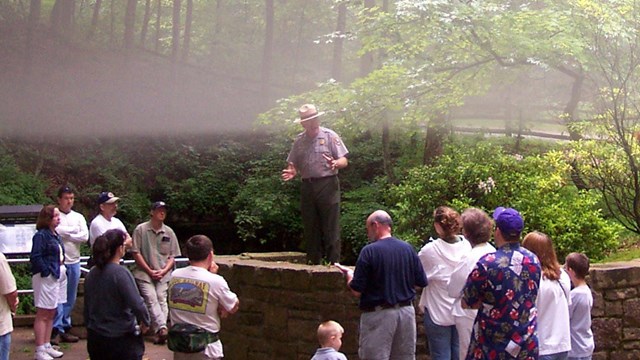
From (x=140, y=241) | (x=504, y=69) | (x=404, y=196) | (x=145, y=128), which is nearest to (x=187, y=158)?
(x=145, y=128)

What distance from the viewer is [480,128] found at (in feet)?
58.9

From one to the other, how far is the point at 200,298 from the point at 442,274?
5.69ft

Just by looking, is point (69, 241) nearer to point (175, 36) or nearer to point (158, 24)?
point (175, 36)

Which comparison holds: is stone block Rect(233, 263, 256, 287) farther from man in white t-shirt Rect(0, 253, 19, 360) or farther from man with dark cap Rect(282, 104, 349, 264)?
man in white t-shirt Rect(0, 253, 19, 360)

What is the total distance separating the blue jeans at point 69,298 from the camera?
882 cm

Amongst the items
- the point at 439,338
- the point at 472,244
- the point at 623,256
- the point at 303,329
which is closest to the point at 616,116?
the point at 623,256

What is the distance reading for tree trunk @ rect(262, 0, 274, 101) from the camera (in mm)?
19172

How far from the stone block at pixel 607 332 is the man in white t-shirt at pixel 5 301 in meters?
4.80

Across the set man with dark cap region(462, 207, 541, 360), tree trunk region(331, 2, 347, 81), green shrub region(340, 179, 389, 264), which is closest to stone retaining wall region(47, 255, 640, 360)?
man with dark cap region(462, 207, 541, 360)

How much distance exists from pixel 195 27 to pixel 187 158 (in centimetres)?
304

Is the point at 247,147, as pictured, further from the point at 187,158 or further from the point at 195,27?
the point at 195,27

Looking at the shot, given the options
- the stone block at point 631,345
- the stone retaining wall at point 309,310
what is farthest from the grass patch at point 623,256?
the stone block at point 631,345

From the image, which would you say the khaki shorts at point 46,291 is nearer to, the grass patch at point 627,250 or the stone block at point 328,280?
the stone block at point 328,280

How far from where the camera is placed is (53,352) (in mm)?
8281
